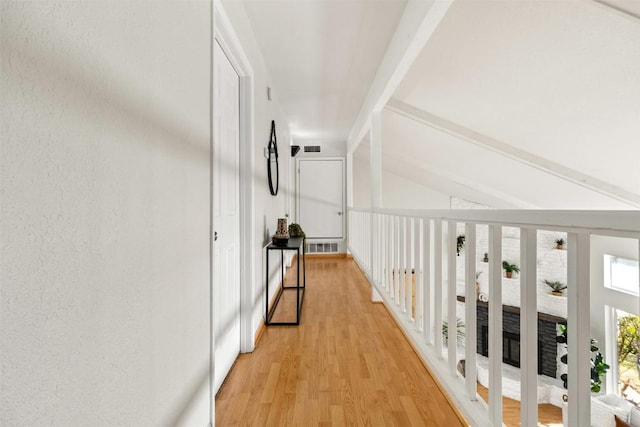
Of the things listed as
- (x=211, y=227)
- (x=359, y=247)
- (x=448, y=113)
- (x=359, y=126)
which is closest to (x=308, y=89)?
(x=359, y=126)

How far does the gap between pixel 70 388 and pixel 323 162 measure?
19.4ft

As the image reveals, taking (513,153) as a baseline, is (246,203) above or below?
below

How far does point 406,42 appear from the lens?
2.08 metres

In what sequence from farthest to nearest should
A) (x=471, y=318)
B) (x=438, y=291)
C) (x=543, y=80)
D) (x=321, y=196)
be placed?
(x=321, y=196)
(x=543, y=80)
(x=438, y=291)
(x=471, y=318)

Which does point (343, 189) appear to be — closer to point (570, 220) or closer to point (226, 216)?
point (226, 216)

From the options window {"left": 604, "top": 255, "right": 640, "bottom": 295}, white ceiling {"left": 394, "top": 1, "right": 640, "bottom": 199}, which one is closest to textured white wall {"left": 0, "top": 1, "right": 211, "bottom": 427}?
window {"left": 604, "top": 255, "right": 640, "bottom": 295}

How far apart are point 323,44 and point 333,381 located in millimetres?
2455

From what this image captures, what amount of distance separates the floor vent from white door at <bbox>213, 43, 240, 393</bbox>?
4228 mm

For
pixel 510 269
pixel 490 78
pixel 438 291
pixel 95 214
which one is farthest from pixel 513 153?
pixel 95 214

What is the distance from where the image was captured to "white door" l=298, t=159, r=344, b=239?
20.7 ft

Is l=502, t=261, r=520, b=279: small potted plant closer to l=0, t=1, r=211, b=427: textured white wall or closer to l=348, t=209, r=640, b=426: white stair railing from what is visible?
l=348, t=209, r=640, b=426: white stair railing

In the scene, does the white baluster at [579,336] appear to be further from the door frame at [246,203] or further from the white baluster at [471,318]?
the door frame at [246,203]

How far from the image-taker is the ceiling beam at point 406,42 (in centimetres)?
171

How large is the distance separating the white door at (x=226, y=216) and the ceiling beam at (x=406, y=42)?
1.14 meters
